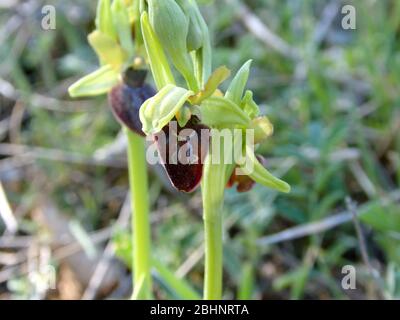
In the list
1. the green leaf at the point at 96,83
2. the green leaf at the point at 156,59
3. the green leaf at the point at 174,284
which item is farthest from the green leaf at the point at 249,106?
the green leaf at the point at 174,284

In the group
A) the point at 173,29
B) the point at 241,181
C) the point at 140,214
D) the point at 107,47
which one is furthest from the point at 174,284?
the point at 173,29

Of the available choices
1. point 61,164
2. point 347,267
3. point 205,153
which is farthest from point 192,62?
point 61,164

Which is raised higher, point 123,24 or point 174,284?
point 123,24

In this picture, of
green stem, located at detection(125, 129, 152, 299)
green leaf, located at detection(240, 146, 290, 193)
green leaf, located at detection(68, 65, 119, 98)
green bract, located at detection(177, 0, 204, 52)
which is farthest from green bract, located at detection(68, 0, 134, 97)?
green leaf, located at detection(240, 146, 290, 193)

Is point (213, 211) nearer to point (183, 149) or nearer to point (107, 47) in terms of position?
point (183, 149)
